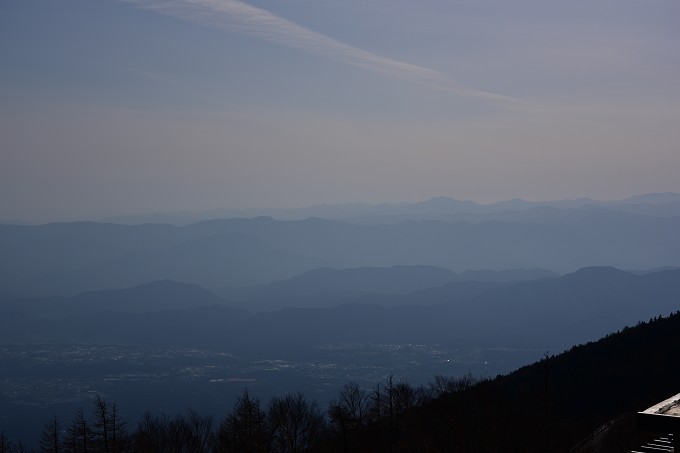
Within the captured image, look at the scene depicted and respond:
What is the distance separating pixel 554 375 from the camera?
3479 inches

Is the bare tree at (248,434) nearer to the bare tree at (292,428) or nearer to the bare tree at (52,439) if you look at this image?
the bare tree at (292,428)

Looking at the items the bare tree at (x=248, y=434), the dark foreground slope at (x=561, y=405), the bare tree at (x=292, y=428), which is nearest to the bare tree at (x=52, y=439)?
the bare tree at (x=248, y=434)

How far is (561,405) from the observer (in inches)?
3009

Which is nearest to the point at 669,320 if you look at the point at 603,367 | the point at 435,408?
the point at 603,367

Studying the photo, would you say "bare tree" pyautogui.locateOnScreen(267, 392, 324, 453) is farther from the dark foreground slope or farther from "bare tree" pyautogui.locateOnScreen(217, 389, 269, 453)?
the dark foreground slope

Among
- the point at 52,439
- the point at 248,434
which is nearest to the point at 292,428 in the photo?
the point at 248,434

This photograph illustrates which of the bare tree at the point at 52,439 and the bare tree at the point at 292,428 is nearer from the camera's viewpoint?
the bare tree at the point at 52,439

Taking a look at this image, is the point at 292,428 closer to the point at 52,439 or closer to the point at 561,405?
the point at 52,439

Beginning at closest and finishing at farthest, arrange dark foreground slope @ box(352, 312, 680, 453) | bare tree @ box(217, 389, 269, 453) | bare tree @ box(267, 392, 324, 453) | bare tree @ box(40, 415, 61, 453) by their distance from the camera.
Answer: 1. bare tree @ box(217, 389, 269, 453)
2. dark foreground slope @ box(352, 312, 680, 453)
3. bare tree @ box(40, 415, 61, 453)
4. bare tree @ box(267, 392, 324, 453)

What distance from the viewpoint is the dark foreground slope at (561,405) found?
172 ft

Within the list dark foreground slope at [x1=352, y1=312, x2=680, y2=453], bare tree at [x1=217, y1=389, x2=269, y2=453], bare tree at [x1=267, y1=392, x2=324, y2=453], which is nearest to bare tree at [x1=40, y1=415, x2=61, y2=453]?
bare tree at [x1=217, y1=389, x2=269, y2=453]

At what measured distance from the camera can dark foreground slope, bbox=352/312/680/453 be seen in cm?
5238

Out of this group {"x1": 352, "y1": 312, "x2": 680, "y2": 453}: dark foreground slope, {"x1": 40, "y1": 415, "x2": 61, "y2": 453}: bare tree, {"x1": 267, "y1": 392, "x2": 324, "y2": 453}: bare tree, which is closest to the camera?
{"x1": 352, "y1": 312, "x2": 680, "y2": 453}: dark foreground slope

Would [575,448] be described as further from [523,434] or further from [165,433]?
[165,433]
